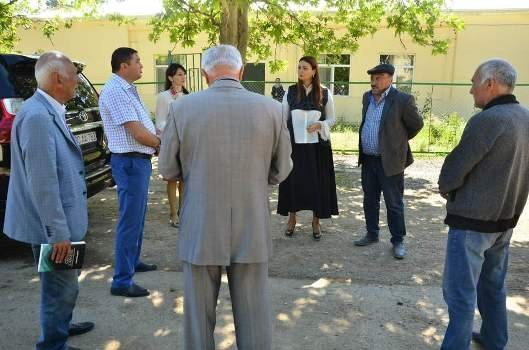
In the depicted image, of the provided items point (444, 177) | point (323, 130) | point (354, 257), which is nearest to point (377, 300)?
point (354, 257)

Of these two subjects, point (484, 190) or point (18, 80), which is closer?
point (484, 190)

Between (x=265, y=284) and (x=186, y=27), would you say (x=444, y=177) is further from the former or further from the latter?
(x=186, y=27)

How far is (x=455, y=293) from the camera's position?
2.85 m

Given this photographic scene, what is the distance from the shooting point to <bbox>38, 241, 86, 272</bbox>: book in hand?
8.45 ft

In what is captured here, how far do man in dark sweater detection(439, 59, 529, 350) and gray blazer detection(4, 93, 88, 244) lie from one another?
2.13m

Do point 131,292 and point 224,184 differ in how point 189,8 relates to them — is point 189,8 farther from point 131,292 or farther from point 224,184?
point 224,184

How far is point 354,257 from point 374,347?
1.71 m

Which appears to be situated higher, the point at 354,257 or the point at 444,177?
the point at 444,177

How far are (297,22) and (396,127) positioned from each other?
17.7 feet

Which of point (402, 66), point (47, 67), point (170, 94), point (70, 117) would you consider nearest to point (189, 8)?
point (170, 94)

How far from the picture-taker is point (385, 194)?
487 cm

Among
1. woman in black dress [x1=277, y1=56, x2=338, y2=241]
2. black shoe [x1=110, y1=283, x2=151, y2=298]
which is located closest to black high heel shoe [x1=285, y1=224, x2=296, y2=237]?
woman in black dress [x1=277, y1=56, x2=338, y2=241]

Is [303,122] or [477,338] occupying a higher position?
[303,122]

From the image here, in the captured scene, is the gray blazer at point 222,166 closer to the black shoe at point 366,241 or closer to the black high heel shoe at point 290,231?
the black shoe at point 366,241
